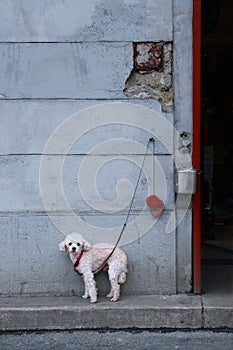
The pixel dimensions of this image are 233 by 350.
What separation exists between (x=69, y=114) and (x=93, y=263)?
1.40m

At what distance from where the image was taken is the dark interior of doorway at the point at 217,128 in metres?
9.29

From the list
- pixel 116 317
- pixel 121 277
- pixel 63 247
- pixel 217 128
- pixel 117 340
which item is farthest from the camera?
pixel 217 128

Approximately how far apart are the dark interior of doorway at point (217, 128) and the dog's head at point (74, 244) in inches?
106

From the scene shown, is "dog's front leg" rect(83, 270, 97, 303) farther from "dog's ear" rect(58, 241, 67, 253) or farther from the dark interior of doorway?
the dark interior of doorway

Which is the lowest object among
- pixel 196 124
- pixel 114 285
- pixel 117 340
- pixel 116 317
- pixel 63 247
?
pixel 117 340

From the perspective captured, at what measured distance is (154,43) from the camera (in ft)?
21.1

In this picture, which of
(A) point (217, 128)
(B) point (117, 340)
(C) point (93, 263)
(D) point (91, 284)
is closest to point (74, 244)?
(C) point (93, 263)

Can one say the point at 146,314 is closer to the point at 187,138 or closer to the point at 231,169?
the point at 187,138

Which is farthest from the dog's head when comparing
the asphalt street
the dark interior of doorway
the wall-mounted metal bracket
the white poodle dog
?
the dark interior of doorway

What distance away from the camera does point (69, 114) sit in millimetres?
6430

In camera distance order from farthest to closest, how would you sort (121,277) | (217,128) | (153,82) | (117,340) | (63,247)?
(217,128), (153,82), (121,277), (63,247), (117,340)

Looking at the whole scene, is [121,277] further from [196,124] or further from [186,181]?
[196,124]

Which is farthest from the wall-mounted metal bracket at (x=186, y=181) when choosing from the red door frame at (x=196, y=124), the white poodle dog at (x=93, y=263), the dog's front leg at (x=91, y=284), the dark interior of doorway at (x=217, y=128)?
the dark interior of doorway at (x=217, y=128)

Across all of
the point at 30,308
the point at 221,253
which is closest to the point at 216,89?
the point at 221,253
